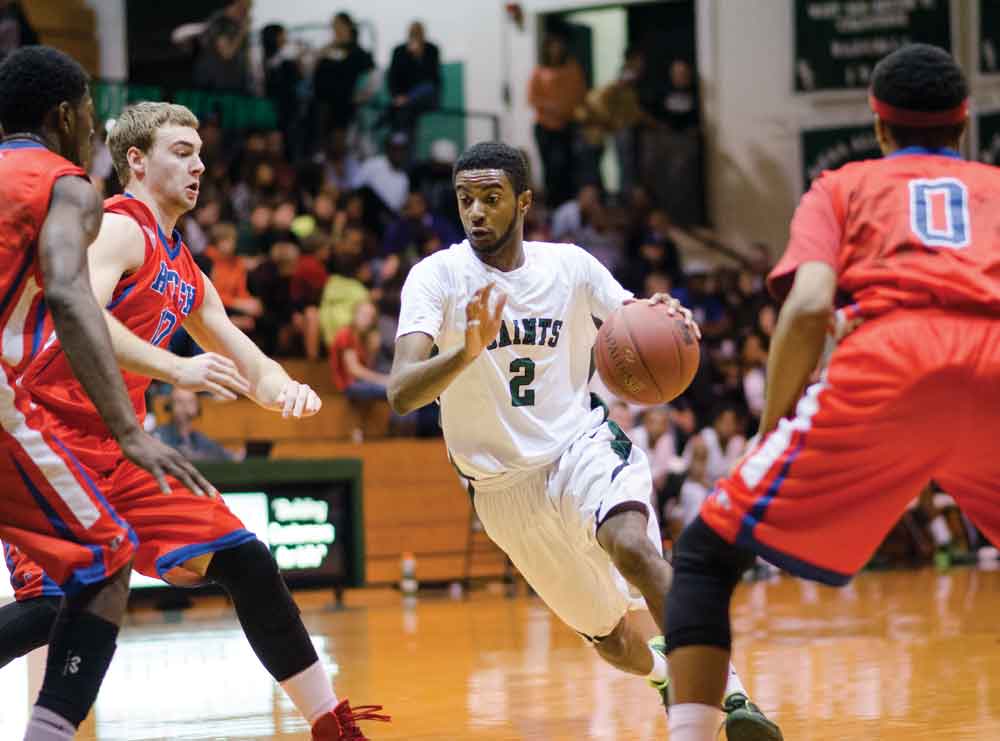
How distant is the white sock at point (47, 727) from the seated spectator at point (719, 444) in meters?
10.9

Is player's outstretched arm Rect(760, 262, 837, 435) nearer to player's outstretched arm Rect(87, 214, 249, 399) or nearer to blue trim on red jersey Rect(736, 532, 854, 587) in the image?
blue trim on red jersey Rect(736, 532, 854, 587)

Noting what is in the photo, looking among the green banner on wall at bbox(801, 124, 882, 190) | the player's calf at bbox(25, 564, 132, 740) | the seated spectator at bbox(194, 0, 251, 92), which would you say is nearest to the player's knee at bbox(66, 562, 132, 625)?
the player's calf at bbox(25, 564, 132, 740)

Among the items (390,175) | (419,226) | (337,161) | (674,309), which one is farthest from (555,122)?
(674,309)

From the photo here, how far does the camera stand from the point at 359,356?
578 inches

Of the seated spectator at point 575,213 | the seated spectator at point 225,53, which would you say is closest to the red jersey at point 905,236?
the seated spectator at point 575,213

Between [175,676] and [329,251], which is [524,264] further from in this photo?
[329,251]

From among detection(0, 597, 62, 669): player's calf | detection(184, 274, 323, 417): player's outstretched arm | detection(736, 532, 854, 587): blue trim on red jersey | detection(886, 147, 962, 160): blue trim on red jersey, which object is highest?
detection(886, 147, 962, 160): blue trim on red jersey

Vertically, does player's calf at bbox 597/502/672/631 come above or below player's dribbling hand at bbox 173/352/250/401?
below

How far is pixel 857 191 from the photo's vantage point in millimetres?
3814

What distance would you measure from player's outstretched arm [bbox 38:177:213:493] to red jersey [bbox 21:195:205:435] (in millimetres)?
896

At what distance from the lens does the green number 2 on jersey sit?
5.83 metres

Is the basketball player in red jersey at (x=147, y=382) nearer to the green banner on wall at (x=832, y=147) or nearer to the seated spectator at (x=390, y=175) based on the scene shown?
the seated spectator at (x=390, y=175)

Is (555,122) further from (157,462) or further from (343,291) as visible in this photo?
(157,462)

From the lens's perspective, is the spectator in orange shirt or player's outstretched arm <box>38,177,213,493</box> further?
the spectator in orange shirt
